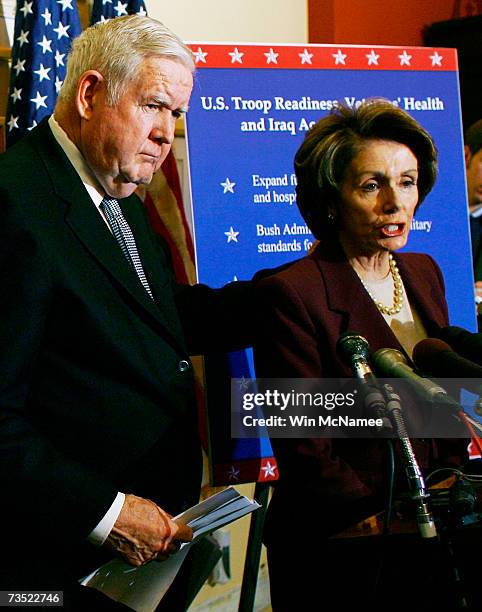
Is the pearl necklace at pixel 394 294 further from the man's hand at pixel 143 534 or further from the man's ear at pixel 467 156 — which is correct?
the man's ear at pixel 467 156

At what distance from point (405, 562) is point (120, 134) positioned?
1.07 meters

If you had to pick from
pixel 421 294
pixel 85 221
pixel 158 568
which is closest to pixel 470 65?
pixel 421 294

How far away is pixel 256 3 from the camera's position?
4285mm

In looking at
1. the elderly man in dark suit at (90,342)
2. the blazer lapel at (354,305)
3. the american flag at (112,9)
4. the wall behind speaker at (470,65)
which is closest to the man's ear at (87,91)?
the elderly man in dark suit at (90,342)

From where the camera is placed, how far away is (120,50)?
1.93 m

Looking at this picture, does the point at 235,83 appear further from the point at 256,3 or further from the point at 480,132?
the point at 256,3

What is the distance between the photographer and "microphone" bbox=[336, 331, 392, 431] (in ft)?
5.37

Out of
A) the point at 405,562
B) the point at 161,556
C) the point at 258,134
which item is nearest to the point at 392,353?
the point at 405,562

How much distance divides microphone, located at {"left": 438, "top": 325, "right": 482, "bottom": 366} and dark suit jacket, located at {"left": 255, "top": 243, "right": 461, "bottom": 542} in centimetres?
37

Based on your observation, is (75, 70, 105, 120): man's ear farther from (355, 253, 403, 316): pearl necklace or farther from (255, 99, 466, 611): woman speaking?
(355, 253, 403, 316): pearl necklace

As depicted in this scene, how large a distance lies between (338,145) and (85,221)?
2.30 feet

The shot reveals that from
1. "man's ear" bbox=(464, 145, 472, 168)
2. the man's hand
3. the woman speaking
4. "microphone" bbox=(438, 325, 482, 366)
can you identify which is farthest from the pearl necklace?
"man's ear" bbox=(464, 145, 472, 168)

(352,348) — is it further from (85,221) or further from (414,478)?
(85,221)

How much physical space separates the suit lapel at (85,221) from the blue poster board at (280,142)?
72 centimetres
